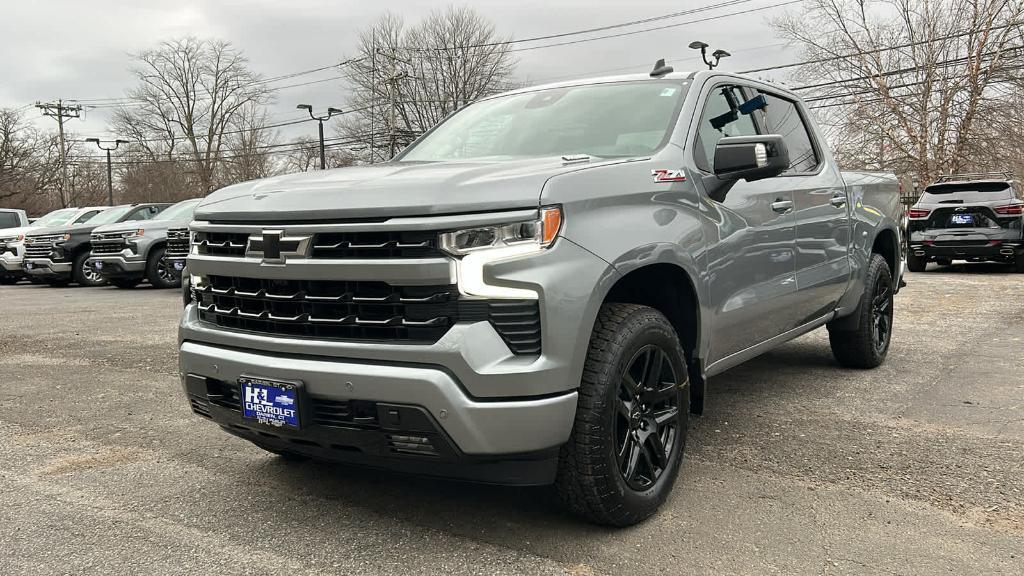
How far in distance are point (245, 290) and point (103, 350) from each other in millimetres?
5018

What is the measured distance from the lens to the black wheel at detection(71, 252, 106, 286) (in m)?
15.8

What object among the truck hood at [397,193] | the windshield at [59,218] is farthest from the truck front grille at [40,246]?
the truck hood at [397,193]

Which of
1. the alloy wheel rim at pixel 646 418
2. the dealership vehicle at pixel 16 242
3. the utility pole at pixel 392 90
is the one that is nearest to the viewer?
the alloy wheel rim at pixel 646 418

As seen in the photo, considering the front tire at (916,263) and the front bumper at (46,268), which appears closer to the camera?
the front tire at (916,263)

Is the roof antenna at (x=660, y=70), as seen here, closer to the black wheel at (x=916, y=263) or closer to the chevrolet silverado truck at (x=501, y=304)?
the chevrolet silverado truck at (x=501, y=304)

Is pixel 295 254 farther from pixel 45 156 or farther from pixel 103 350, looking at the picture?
pixel 45 156

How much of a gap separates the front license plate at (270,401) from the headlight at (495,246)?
693 millimetres

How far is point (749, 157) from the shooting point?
3.32 m

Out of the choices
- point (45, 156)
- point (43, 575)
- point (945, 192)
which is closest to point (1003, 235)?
point (945, 192)

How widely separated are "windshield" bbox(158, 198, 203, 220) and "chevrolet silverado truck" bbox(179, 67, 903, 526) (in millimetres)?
11469

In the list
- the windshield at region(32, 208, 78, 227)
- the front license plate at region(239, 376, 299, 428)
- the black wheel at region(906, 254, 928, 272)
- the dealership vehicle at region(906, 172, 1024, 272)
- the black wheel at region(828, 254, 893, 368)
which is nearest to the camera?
the front license plate at region(239, 376, 299, 428)

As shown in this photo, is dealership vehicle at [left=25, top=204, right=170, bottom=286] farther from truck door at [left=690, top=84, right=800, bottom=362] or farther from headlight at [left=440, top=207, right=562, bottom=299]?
headlight at [left=440, top=207, right=562, bottom=299]

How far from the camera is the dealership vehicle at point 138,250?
13.9m

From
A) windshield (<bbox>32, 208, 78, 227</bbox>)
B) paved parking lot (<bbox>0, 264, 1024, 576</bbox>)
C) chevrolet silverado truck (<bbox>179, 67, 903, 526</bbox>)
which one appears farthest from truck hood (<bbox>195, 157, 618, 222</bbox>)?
windshield (<bbox>32, 208, 78, 227</bbox>)
